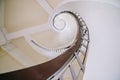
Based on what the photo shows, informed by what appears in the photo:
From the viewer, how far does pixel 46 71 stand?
2830 millimetres

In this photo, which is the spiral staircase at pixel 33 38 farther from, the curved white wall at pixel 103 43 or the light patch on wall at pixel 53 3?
the curved white wall at pixel 103 43

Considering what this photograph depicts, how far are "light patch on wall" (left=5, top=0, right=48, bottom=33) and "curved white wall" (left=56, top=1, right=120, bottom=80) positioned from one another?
1602mm

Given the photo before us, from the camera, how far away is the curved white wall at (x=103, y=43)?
1257 millimetres

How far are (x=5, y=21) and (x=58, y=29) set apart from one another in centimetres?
106

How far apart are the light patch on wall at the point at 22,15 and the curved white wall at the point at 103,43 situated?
63.1 inches

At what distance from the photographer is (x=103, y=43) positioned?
1341 mm

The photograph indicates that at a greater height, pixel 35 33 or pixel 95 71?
pixel 35 33

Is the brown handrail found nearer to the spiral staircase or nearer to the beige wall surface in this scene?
the spiral staircase

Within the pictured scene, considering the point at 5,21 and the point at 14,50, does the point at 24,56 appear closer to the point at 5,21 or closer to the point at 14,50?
the point at 14,50

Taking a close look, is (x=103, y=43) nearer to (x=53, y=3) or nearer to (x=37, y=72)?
(x=53, y=3)

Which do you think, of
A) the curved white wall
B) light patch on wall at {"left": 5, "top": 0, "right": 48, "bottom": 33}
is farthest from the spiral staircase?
the curved white wall

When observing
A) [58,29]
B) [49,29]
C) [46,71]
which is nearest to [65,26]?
[58,29]

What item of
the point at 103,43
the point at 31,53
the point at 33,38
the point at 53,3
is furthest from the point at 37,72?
the point at 103,43

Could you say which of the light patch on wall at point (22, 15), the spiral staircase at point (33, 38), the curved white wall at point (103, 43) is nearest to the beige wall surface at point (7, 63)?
the spiral staircase at point (33, 38)
